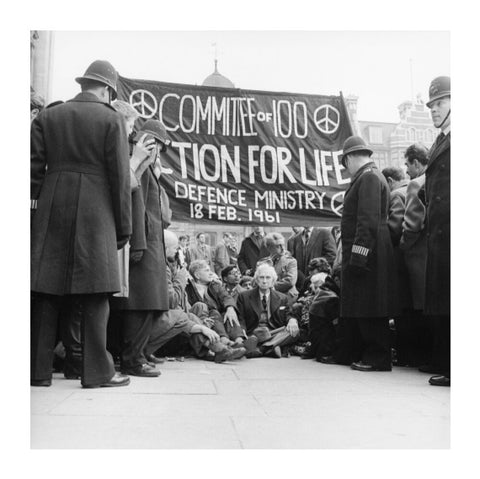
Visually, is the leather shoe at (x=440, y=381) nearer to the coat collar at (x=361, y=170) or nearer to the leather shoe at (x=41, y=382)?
the coat collar at (x=361, y=170)

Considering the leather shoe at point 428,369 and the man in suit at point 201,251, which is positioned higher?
the man in suit at point 201,251

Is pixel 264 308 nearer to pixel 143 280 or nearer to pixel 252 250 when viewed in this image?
pixel 252 250

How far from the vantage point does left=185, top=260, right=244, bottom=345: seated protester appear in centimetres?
540

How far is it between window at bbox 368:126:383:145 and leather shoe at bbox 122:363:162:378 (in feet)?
7.19

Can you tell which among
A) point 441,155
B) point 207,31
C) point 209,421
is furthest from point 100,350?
point 441,155

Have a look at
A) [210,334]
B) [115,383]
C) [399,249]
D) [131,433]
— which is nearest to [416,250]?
[399,249]

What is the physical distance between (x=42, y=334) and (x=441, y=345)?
253 cm

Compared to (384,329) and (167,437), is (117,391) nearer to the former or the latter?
(167,437)

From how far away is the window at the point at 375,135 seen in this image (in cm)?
439

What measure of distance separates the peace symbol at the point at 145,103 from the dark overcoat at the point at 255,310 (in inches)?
71.2

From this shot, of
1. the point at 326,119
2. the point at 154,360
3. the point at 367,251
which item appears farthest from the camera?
the point at 326,119

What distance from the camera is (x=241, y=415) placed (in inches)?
112

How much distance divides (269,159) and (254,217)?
48 cm

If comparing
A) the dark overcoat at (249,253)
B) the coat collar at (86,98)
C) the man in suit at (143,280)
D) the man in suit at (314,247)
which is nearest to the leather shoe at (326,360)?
the man in suit at (143,280)
